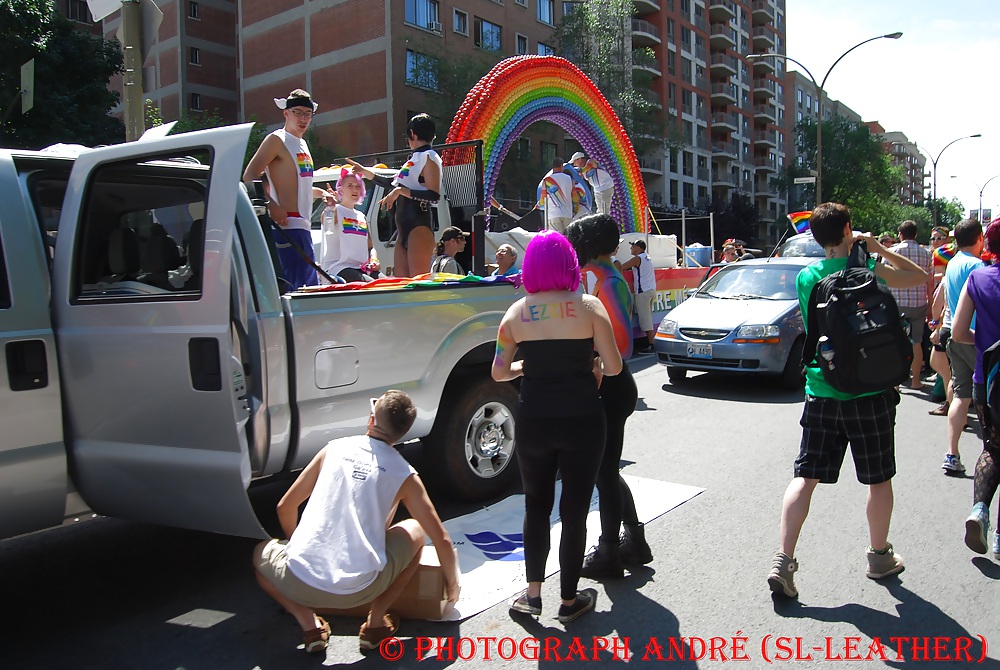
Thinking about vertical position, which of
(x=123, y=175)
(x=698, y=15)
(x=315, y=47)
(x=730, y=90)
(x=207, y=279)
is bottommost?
(x=207, y=279)

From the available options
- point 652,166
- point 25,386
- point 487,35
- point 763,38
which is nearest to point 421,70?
point 487,35

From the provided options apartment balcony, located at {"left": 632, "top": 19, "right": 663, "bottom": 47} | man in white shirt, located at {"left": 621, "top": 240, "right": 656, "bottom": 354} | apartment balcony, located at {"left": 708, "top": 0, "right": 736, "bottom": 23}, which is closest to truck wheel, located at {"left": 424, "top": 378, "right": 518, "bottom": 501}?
man in white shirt, located at {"left": 621, "top": 240, "right": 656, "bottom": 354}

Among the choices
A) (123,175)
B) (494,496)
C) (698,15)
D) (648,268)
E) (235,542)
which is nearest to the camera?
(123,175)

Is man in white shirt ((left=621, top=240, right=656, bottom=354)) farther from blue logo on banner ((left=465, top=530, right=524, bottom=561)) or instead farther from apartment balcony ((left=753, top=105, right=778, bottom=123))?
apartment balcony ((left=753, top=105, right=778, bottom=123))

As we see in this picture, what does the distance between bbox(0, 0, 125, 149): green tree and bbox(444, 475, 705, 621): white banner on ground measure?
16.6m

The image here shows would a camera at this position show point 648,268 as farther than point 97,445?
Yes

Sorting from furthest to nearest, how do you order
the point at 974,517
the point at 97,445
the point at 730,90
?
1. the point at 730,90
2. the point at 974,517
3. the point at 97,445

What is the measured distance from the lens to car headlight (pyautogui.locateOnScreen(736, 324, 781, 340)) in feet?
29.6

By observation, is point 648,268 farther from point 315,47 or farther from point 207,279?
point 315,47

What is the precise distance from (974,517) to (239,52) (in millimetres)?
43771

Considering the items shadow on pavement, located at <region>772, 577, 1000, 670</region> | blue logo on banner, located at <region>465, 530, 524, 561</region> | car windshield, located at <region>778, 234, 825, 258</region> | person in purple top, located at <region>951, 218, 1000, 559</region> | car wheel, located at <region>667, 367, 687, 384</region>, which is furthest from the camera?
car windshield, located at <region>778, 234, 825, 258</region>

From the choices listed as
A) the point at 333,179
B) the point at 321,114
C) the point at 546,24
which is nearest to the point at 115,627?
the point at 333,179

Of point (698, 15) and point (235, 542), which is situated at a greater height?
point (698, 15)

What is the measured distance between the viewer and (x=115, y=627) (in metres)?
3.55
